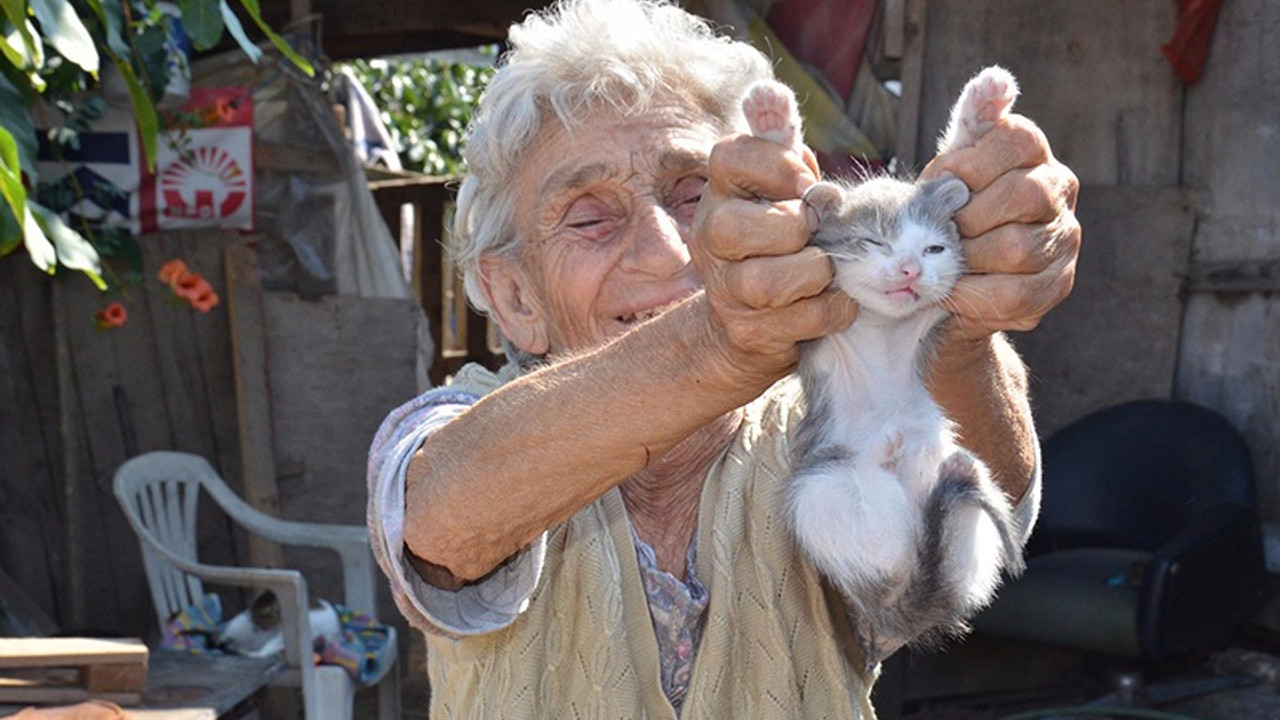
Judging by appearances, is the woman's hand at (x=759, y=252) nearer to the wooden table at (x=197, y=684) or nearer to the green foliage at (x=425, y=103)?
the wooden table at (x=197, y=684)

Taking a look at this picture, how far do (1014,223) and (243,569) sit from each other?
388 cm

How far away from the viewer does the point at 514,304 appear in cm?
245

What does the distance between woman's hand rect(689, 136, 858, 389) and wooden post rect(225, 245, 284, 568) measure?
491 centimetres

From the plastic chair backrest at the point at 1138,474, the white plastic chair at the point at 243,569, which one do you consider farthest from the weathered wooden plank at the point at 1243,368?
the white plastic chair at the point at 243,569

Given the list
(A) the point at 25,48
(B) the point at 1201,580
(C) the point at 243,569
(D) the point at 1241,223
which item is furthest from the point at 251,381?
(D) the point at 1241,223

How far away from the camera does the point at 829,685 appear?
2201 millimetres

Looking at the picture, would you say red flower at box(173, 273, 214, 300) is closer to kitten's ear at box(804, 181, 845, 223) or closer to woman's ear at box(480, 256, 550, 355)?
woman's ear at box(480, 256, 550, 355)

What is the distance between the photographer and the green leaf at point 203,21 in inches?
146

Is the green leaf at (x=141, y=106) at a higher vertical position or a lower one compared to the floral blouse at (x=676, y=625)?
higher

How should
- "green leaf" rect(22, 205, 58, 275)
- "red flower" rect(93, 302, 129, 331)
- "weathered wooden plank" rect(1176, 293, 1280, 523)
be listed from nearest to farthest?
"green leaf" rect(22, 205, 58, 275) → "weathered wooden plank" rect(1176, 293, 1280, 523) → "red flower" rect(93, 302, 129, 331)

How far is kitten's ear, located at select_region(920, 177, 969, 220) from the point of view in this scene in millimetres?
1717

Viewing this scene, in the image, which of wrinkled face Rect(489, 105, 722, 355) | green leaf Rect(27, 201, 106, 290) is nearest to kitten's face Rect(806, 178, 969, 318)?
wrinkled face Rect(489, 105, 722, 355)

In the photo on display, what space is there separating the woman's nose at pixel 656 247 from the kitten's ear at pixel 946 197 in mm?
535

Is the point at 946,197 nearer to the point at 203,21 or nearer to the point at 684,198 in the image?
the point at 684,198
